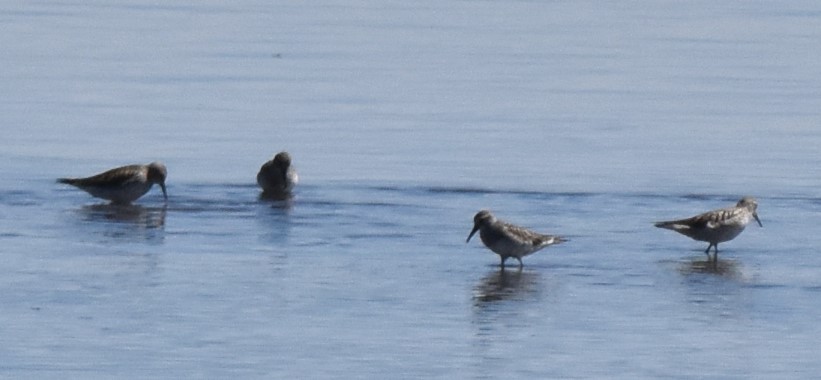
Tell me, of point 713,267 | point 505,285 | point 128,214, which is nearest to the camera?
point 505,285

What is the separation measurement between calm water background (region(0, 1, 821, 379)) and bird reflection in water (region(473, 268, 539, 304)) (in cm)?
5

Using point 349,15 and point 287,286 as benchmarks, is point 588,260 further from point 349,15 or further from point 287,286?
point 349,15

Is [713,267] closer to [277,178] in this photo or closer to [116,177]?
[277,178]

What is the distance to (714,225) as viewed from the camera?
16656mm

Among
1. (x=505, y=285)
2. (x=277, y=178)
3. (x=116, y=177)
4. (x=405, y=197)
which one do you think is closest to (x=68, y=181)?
(x=116, y=177)

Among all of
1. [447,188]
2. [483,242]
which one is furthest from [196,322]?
[447,188]

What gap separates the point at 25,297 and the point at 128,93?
12195mm

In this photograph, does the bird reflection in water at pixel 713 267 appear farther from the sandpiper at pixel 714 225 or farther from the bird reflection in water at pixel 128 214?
the bird reflection in water at pixel 128 214

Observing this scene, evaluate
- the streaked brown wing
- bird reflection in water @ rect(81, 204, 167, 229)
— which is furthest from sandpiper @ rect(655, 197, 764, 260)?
the streaked brown wing

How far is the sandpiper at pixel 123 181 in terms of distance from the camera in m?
18.9

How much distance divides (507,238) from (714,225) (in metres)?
1.85

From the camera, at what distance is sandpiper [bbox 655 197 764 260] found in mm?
16672

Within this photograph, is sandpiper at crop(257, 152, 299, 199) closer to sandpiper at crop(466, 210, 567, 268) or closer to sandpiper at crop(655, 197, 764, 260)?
sandpiper at crop(466, 210, 567, 268)

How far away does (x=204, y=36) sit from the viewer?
33.0 meters
